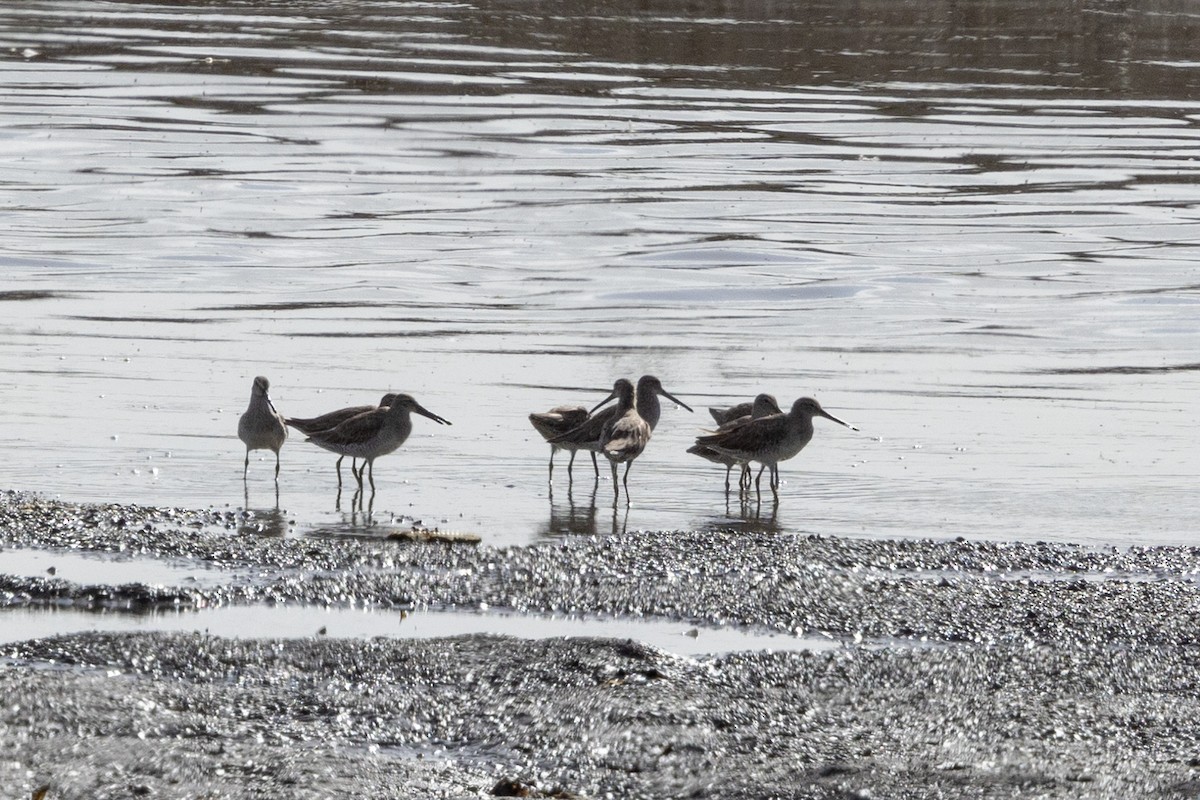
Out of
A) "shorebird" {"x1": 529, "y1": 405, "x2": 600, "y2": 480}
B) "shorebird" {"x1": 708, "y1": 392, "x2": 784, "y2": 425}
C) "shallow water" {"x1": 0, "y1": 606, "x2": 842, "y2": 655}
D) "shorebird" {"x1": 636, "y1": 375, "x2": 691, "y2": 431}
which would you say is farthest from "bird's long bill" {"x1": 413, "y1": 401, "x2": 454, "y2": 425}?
"shallow water" {"x1": 0, "y1": 606, "x2": 842, "y2": 655}

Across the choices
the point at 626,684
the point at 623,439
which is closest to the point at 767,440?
the point at 623,439

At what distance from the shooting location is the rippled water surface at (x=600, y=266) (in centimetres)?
1228

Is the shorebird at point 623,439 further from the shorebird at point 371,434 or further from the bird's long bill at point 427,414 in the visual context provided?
the shorebird at point 371,434

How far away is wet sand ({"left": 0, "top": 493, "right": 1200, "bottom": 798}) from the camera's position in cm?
651

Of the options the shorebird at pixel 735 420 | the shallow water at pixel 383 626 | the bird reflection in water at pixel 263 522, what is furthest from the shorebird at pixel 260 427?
the shallow water at pixel 383 626

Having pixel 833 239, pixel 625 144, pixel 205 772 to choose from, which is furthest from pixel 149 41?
pixel 205 772

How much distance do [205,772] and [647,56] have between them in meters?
33.8

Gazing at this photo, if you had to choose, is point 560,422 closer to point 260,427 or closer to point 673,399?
point 673,399

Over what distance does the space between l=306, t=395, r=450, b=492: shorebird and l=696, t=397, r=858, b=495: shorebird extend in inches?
73.4

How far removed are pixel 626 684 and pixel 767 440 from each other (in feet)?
16.3

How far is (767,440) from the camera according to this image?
12203 millimetres

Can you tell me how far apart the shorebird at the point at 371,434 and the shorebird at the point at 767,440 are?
1.86 m

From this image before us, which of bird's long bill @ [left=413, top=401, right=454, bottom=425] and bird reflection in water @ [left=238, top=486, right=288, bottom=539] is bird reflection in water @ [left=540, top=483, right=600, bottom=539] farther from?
bird reflection in water @ [left=238, top=486, right=288, bottom=539]

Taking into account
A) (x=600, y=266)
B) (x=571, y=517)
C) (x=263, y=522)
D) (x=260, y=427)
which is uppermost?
(x=260, y=427)
